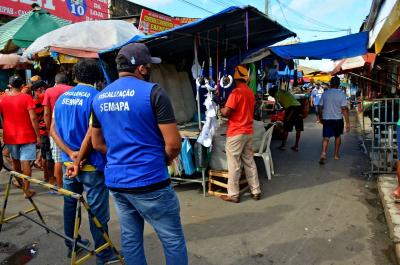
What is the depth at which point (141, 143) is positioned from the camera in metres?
2.21

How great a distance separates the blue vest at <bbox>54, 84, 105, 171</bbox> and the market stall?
7.10 feet

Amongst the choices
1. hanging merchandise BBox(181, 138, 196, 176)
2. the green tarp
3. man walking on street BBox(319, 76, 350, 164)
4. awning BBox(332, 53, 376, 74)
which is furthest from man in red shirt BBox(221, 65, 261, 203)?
the green tarp

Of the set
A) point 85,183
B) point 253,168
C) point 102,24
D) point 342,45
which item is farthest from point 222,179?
point 102,24

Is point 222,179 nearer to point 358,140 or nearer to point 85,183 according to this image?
point 85,183

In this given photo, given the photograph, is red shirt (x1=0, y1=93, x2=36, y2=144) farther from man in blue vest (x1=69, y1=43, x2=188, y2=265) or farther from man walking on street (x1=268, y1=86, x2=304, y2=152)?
man walking on street (x1=268, y1=86, x2=304, y2=152)

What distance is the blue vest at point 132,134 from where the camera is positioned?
7.08 feet

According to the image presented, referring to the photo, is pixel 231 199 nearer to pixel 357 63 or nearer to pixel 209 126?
pixel 209 126

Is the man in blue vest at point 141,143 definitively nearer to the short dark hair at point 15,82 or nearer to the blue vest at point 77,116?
the blue vest at point 77,116

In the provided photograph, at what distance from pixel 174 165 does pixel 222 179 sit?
817 millimetres

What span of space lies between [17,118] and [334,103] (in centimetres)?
577

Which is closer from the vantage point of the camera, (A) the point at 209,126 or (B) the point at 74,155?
(B) the point at 74,155

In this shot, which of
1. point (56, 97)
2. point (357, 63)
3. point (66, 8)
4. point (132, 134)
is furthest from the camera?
point (66, 8)

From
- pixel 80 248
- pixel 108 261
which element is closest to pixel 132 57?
pixel 108 261

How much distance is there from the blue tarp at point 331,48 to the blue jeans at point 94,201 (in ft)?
15.8
